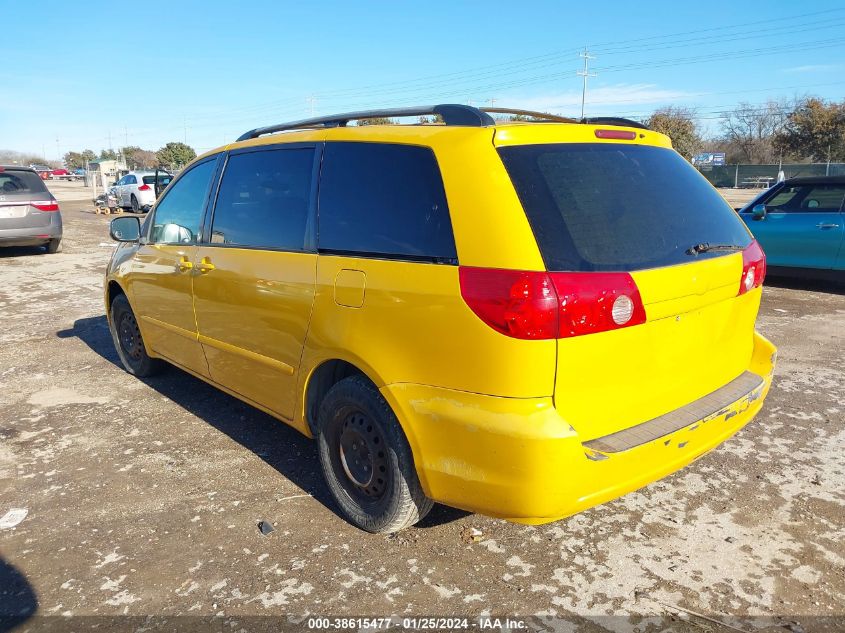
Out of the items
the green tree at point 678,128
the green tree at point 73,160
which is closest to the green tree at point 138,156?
the green tree at point 73,160

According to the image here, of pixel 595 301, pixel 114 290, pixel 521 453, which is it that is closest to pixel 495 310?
pixel 595 301

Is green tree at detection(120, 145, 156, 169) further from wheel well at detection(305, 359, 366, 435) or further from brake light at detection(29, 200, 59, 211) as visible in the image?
wheel well at detection(305, 359, 366, 435)

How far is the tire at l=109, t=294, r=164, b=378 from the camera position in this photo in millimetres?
5195

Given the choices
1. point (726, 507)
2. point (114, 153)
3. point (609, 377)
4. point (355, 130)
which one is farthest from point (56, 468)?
point (114, 153)

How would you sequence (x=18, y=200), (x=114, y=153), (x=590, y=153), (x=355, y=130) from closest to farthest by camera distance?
(x=590, y=153) < (x=355, y=130) < (x=18, y=200) < (x=114, y=153)

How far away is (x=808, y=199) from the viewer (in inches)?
350

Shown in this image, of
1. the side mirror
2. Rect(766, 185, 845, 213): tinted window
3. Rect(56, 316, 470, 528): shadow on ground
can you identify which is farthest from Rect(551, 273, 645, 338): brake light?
Rect(766, 185, 845, 213): tinted window

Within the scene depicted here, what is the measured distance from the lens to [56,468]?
12.4 ft

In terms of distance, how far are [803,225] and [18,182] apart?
13382 mm

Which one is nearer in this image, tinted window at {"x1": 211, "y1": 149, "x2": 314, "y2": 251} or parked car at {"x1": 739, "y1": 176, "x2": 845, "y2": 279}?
tinted window at {"x1": 211, "y1": 149, "x2": 314, "y2": 251}

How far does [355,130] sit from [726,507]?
2.59m

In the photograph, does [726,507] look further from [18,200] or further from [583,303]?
[18,200]

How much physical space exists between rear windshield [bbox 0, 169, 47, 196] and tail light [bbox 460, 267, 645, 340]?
12.7 meters

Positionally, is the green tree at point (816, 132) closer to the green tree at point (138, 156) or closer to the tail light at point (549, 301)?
the tail light at point (549, 301)
